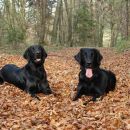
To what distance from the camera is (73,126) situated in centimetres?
664

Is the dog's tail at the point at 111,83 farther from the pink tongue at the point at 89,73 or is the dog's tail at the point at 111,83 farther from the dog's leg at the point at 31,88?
the dog's leg at the point at 31,88

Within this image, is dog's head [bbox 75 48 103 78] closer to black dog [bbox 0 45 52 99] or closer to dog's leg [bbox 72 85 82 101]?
dog's leg [bbox 72 85 82 101]

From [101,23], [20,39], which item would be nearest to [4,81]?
[20,39]

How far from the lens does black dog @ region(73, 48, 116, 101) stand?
9.32m

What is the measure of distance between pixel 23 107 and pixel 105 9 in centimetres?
4627

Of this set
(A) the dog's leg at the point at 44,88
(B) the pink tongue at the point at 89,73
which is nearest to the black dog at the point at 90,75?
(B) the pink tongue at the point at 89,73

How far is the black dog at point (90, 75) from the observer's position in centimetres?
932

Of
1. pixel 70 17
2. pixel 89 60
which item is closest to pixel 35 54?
pixel 89 60

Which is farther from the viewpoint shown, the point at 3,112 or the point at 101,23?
the point at 101,23

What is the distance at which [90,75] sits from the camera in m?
9.27

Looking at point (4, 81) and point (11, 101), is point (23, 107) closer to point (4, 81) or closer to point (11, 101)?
point (11, 101)

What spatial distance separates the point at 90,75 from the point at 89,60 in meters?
0.35

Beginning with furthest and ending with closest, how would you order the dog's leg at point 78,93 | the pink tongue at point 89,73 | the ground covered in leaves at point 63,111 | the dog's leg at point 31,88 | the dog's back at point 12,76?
1. the dog's back at point 12,76
2. the dog's leg at point 31,88
3. the dog's leg at point 78,93
4. the pink tongue at point 89,73
5. the ground covered in leaves at point 63,111

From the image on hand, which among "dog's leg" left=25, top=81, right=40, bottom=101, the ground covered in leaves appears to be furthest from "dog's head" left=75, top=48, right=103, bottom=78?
"dog's leg" left=25, top=81, right=40, bottom=101
